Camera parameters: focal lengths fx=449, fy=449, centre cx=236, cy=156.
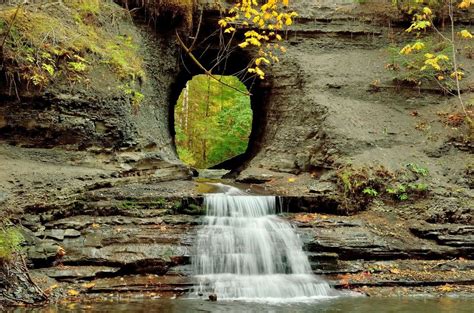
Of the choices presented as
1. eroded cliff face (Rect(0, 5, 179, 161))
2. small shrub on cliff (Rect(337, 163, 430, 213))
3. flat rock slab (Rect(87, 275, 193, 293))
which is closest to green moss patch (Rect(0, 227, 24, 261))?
flat rock slab (Rect(87, 275, 193, 293))

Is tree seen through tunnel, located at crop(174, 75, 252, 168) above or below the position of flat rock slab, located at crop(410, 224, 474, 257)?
above

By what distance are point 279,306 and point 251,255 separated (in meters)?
1.68

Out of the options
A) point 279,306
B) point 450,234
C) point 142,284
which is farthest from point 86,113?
point 450,234

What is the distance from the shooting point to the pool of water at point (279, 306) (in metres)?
6.11

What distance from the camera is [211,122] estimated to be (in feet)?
72.0

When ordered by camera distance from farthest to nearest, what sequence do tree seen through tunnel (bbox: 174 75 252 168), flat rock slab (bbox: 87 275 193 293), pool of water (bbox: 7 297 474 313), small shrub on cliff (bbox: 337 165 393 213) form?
1. tree seen through tunnel (bbox: 174 75 252 168)
2. small shrub on cliff (bbox: 337 165 393 213)
3. flat rock slab (bbox: 87 275 193 293)
4. pool of water (bbox: 7 297 474 313)

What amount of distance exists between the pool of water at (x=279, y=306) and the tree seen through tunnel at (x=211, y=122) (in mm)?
13636

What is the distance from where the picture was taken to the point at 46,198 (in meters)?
8.09

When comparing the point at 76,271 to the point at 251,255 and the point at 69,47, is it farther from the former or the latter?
the point at 69,47

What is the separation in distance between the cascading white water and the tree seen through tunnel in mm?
10784

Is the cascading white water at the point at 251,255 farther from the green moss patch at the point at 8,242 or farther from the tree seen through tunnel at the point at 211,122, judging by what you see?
the tree seen through tunnel at the point at 211,122

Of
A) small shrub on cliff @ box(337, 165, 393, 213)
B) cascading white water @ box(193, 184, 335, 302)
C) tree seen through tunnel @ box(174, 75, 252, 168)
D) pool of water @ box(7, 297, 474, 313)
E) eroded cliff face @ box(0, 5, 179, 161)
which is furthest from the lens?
tree seen through tunnel @ box(174, 75, 252, 168)

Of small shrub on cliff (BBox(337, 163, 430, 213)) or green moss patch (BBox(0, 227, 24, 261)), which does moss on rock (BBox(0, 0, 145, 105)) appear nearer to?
green moss patch (BBox(0, 227, 24, 261))

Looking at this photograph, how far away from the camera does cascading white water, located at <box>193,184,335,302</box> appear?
743 centimetres
